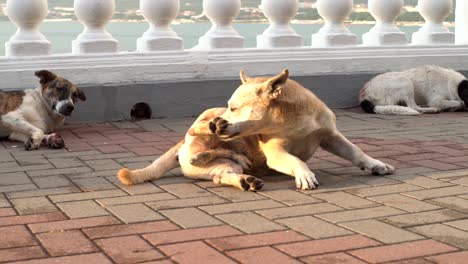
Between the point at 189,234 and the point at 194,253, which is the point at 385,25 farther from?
the point at 194,253

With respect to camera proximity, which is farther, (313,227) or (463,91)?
(463,91)

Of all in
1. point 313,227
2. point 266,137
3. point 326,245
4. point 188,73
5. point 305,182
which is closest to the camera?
point 326,245

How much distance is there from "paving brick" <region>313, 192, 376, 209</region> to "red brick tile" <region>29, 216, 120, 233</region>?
115 centimetres

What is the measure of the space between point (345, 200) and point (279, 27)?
13.7 ft

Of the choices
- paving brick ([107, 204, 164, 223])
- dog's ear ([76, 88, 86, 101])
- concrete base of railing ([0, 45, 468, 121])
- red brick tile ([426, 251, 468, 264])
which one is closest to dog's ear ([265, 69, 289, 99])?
paving brick ([107, 204, 164, 223])

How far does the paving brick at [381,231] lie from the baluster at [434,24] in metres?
5.50

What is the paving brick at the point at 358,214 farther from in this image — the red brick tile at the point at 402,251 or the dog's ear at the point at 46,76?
the dog's ear at the point at 46,76

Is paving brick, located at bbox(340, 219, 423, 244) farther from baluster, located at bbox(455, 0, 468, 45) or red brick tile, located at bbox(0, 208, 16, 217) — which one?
baluster, located at bbox(455, 0, 468, 45)

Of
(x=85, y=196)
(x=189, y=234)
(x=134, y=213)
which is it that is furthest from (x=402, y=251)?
(x=85, y=196)

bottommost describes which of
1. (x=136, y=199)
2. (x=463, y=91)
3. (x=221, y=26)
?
(x=463, y=91)

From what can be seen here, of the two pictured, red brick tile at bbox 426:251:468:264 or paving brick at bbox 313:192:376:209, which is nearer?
red brick tile at bbox 426:251:468:264

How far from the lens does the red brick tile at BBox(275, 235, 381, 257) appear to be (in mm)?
3646

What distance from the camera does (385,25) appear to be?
29.8 feet

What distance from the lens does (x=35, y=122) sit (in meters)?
7.04
